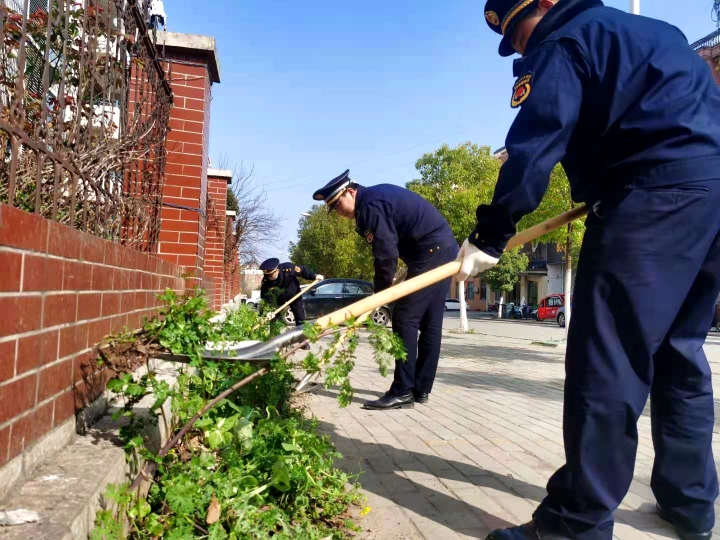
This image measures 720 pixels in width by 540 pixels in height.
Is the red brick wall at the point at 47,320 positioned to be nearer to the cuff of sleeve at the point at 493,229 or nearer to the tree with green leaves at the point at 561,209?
the cuff of sleeve at the point at 493,229

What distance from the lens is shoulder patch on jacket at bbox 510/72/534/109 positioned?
196 cm

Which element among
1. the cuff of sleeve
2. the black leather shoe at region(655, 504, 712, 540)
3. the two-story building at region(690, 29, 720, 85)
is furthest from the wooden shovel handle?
the two-story building at region(690, 29, 720, 85)

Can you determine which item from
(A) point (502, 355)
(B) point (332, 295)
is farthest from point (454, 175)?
(A) point (502, 355)

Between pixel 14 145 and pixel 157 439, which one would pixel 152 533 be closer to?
pixel 157 439

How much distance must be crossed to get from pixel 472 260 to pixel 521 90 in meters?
0.62

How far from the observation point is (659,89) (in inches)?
76.4

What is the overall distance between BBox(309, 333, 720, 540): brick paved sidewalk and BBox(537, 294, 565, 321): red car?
28505 mm

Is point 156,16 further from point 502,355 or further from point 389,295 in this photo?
point 502,355

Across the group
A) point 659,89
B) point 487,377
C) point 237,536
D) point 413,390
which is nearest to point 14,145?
point 237,536

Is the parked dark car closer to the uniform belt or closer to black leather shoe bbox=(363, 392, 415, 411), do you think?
black leather shoe bbox=(363, 392, 415, 411)

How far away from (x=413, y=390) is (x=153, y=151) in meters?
2.73

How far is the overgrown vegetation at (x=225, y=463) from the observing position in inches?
73.3

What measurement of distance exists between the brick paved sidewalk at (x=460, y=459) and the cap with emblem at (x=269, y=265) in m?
3.66

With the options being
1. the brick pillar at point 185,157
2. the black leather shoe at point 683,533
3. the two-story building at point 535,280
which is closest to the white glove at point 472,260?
the black leather shoe at point 683,533
